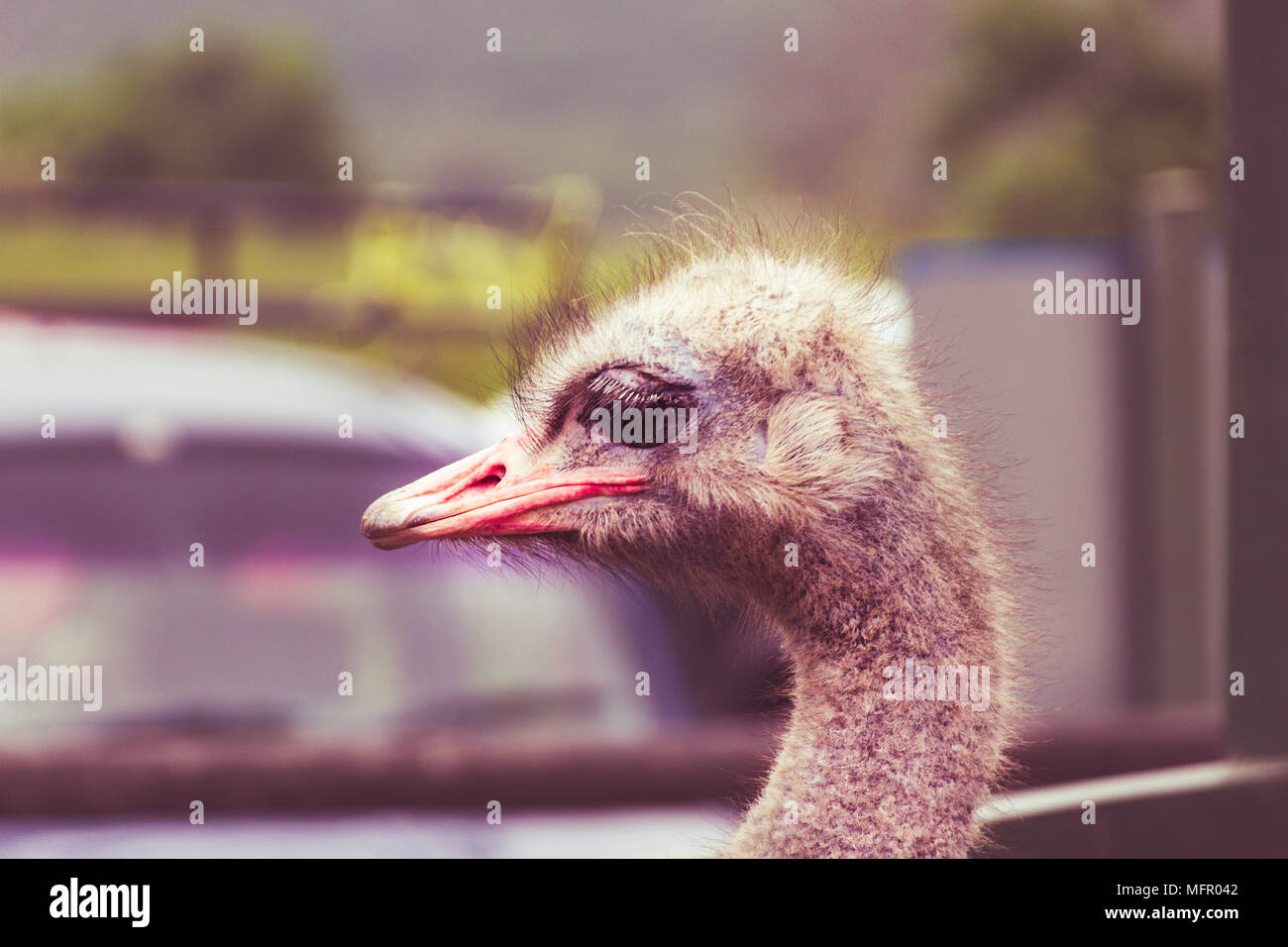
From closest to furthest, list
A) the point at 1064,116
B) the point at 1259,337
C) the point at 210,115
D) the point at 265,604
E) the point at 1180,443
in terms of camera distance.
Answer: the point at 1259,337, the point at 265,604, the point at 1180,443, the point at 1064,116, the point at 210,115

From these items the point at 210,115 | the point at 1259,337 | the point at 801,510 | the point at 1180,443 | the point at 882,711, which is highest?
the point at 210,115

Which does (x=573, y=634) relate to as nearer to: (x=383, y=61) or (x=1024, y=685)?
(x=1024, y=685)

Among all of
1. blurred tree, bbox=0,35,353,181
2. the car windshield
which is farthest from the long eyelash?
blurred tree, bbox=0,35,353,181

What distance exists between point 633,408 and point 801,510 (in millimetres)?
122

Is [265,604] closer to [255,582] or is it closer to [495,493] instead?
[255,582]

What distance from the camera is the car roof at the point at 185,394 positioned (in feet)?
10.8

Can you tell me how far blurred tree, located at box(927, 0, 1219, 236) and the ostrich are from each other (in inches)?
648

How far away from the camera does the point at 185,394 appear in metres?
3.48

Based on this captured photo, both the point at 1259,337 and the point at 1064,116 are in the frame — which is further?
the point at 1064,116

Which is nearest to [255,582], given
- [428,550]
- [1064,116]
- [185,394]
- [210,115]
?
[185,394]

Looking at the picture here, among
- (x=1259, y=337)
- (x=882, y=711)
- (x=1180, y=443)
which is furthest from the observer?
(x=1180, y=443)
